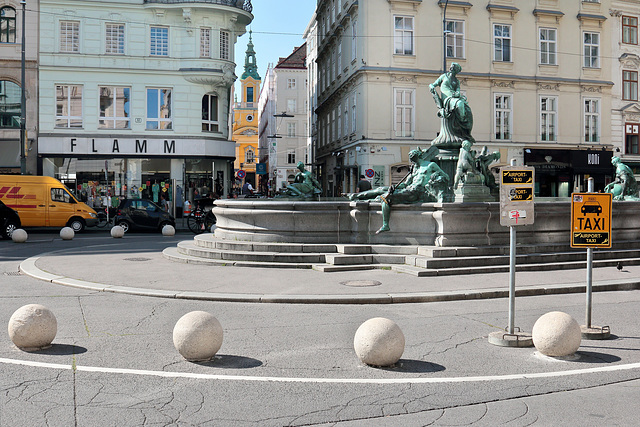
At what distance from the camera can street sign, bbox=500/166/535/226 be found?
757 cm

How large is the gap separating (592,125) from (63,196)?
3197 centimetres

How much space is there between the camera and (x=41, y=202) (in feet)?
85.9

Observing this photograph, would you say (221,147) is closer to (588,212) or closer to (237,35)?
(237,35)

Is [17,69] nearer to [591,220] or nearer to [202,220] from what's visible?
[202,220]

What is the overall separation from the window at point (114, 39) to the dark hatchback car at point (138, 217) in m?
12.2

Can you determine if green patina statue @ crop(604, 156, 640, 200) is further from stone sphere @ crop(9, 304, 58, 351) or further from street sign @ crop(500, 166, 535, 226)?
stone sphere @ crop(9, 304, 58, 351)

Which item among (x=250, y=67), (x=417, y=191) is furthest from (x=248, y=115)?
(x=417, y=191)

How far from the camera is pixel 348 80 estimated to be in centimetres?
4128

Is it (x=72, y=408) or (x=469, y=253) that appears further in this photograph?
(x=469, y=253)

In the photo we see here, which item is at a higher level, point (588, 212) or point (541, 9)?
point (541, 9)

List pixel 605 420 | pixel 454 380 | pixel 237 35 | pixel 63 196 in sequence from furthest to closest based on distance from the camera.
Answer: pixel 237 35, pixel 63 196, pixel 454 380, pixel 605 420

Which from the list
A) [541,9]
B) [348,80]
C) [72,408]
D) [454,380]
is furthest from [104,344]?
[541,9]

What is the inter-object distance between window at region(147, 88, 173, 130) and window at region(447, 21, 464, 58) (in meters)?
16.3

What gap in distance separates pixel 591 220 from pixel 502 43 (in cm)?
3514
